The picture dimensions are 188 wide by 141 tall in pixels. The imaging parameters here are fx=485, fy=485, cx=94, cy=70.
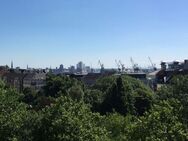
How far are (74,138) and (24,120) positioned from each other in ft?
26.4

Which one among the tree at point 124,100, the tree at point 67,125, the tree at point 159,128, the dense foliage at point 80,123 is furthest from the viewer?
the tree at point 124,100

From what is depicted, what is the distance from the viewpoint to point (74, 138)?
37750 millimetres

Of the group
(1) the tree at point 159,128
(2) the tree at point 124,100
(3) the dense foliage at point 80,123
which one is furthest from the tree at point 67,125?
(2) the tree at point 124,100

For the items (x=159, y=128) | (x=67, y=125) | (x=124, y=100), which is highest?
(x=159, y=128)

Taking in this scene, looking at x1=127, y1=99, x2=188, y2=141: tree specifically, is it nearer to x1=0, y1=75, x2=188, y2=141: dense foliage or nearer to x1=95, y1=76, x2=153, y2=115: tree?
x1=0, y1=75, x2=188, y2=141: dense foliage

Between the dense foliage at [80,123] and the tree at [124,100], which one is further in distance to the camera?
the tree at [124,100]

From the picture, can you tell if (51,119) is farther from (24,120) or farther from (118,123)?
(118,123)

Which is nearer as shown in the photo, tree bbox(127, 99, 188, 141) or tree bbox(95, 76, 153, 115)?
tree bbox(127, 99, 188, 141)

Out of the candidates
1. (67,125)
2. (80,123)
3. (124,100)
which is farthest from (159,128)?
(124,100)

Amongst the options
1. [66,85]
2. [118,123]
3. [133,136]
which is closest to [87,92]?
[66,85]

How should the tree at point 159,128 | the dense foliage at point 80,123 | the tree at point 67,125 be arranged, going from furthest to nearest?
the tree at point 67,125 → the dense foliage at point 80,123 → the tree at point 159,128

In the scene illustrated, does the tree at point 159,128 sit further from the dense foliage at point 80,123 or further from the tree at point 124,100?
the tree at point 124,100

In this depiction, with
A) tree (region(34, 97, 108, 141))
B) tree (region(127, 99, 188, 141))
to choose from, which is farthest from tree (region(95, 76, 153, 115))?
tree (region(127, 99, 188, 141))

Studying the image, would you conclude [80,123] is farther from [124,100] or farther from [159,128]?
[124,100]
